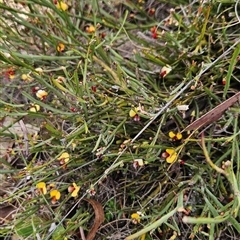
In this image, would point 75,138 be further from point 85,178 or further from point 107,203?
point 107,203

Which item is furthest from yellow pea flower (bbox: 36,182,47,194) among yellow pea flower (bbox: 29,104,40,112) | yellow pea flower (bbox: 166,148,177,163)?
yellow pea flower (bbox: 166,148,177,163)

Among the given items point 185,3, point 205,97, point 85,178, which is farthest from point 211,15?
point 85,178

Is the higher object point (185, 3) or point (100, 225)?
point (185, 3)

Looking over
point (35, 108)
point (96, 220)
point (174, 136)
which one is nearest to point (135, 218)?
point (96, 220)

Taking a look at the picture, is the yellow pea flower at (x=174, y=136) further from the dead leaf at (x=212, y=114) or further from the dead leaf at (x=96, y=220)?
the dead leaf at (x=96, y=220)

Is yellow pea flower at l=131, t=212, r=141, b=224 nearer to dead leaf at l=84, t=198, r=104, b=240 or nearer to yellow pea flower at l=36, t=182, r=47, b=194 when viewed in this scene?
dead leaf at l=84, t=198, r=104, b=240

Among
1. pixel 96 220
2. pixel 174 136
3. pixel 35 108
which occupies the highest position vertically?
pixel 35 108

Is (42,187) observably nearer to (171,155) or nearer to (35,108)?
(35,108)

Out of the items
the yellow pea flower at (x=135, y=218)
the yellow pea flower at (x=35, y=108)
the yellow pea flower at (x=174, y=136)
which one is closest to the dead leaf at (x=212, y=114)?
the yellow pea flower at (x=174, y=136)

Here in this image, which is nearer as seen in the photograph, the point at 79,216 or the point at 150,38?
the point at 79,216

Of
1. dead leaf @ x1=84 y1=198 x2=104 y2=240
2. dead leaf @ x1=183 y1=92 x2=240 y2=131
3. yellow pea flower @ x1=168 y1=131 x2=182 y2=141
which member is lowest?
dead leaf @ x1=84 y1=198 x2=104 y2=240

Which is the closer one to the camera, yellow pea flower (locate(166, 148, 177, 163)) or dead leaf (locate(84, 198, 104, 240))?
yellow pea flower (locate(166, 148, 177, 163))
